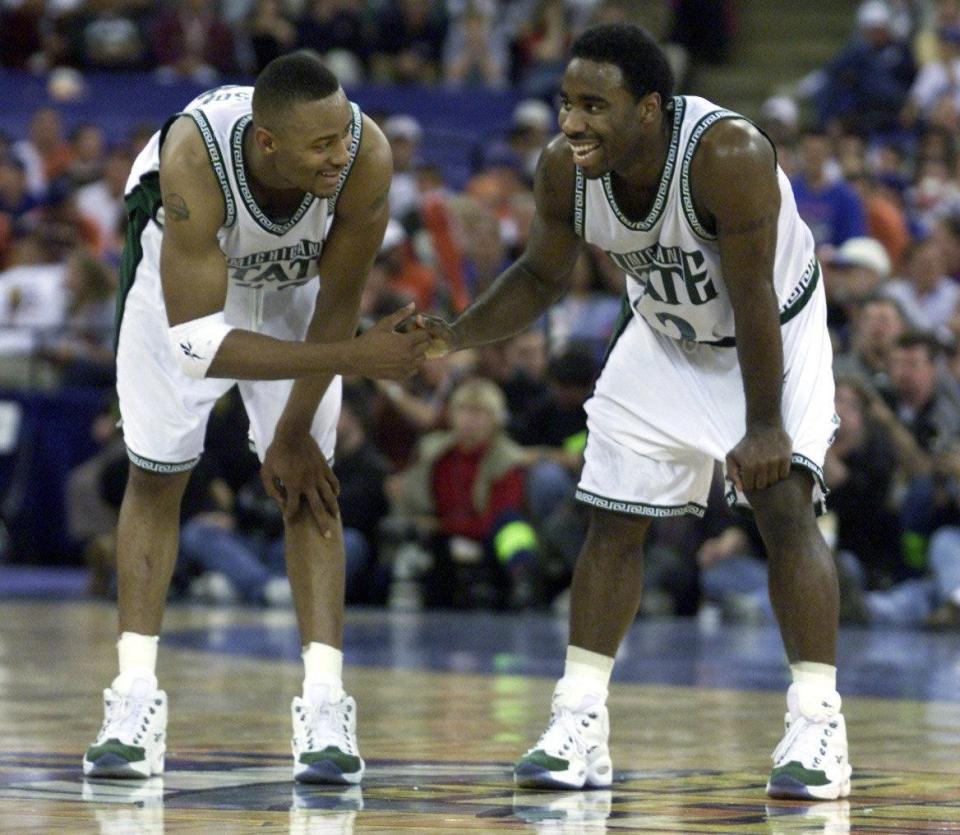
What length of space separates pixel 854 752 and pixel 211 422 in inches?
254

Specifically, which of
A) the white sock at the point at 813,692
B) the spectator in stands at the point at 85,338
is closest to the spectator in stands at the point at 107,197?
the spectator in stands at the point at 85,338

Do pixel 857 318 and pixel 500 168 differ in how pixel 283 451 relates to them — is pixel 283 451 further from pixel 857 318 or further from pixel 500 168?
pixel 500 168

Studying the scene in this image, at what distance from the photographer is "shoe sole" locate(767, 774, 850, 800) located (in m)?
4.79

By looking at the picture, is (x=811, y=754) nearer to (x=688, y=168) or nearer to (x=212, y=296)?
(x=688, y=168)

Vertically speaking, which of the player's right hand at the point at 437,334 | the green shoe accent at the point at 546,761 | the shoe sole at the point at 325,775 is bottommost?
the shoe sole at the point at 325,775

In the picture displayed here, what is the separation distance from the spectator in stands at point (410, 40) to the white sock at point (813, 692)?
13958mm

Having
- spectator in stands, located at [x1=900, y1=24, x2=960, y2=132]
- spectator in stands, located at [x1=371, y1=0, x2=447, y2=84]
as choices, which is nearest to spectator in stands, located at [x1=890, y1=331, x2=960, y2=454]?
spectator in stands, located at [x1=900, y1=24, x2=960, y2=132]

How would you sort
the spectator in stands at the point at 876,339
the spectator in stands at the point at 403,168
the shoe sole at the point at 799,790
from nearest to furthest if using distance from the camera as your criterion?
the shoe sole at the point at 799,790
the spectator in stands at the point at 876,339
the spectator in stands at the point at 403,168

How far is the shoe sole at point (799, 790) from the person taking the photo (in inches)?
189

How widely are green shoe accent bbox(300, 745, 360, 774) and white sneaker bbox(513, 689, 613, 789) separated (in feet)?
1.28

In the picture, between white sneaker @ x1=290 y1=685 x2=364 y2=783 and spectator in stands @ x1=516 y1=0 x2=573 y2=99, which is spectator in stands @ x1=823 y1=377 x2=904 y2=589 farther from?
spectator in stands @ x1=516 y1=0 x2=573 y2=99

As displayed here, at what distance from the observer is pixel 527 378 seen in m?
11.5

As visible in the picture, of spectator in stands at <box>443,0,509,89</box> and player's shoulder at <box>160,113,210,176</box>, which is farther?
spectator in stands at <box>443,0,509,89</box>

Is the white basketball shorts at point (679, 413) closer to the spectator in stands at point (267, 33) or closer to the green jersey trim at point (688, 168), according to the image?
the green jersey trim at point (688, 168)
